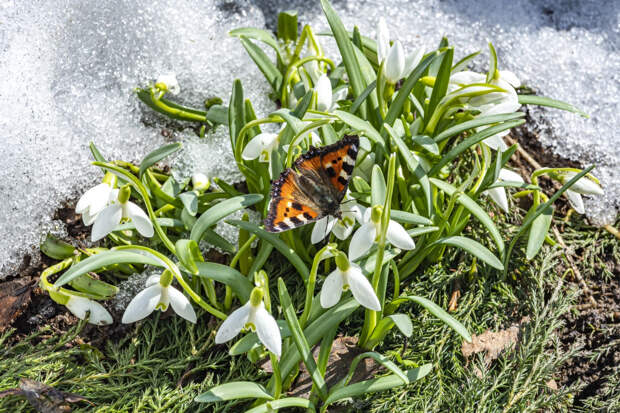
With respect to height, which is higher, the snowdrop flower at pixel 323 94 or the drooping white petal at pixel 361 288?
the snowdrop flower at pixel 323 94

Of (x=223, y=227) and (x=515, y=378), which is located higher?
(x=223, y=227)

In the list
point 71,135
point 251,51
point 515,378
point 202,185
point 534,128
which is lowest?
point 515,378

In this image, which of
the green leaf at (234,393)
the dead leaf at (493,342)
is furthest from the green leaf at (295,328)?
the dead leaf at (493,342)

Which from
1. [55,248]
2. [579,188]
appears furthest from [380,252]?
[55,248]

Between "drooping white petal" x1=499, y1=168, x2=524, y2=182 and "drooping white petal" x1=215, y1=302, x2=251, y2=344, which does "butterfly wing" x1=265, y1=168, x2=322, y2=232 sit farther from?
"drooping white petal" x1=499, y1=168, x2=524, y2=182

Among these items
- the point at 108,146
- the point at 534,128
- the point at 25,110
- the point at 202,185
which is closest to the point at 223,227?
the point at 202,185

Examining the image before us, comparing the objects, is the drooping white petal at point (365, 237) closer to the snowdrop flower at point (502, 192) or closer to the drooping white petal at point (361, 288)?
the drooping white petal at point (361, 288)

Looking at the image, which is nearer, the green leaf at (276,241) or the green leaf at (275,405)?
the green leaf at (275,405)

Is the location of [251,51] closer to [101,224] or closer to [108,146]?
[108,146]
